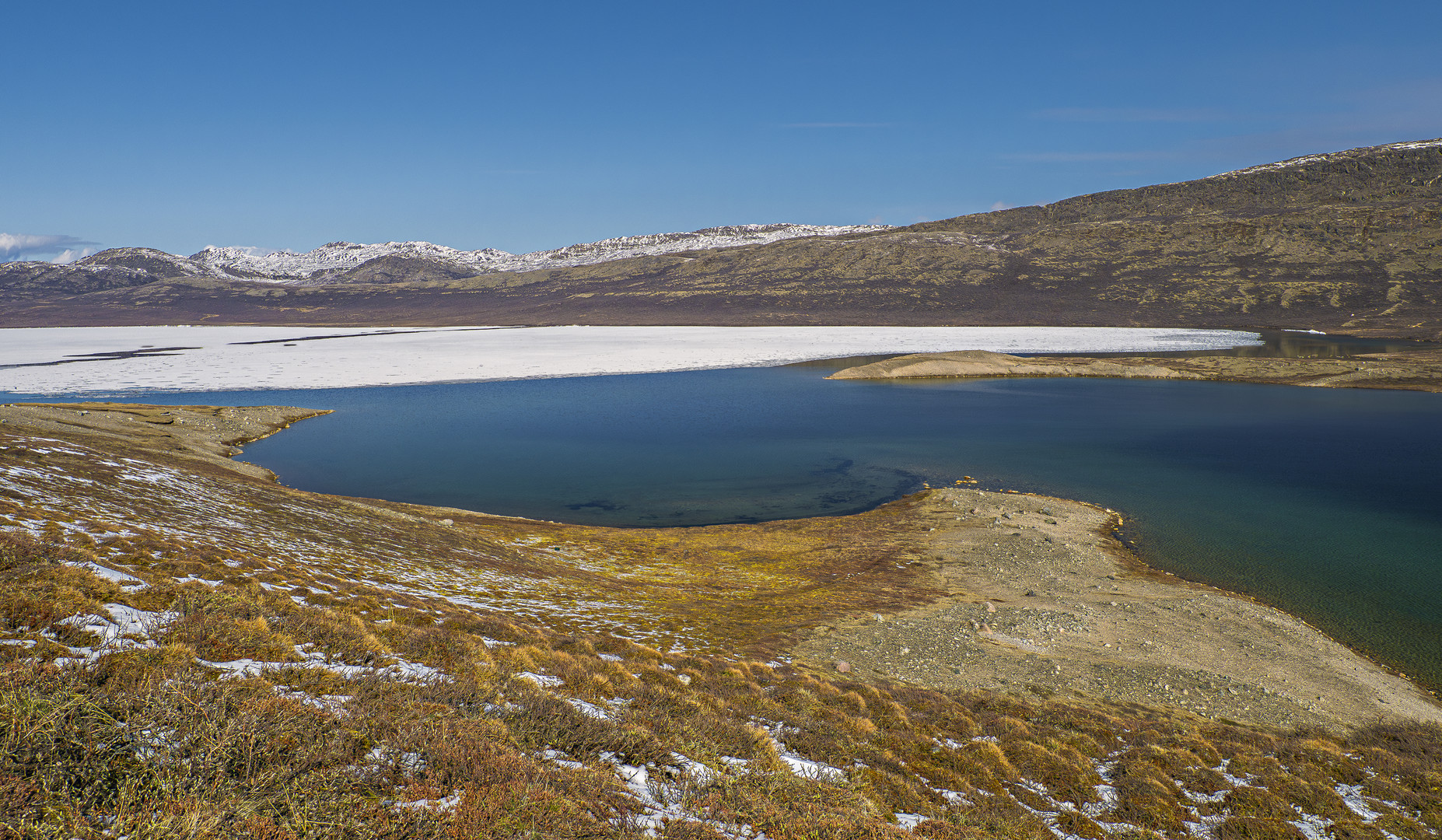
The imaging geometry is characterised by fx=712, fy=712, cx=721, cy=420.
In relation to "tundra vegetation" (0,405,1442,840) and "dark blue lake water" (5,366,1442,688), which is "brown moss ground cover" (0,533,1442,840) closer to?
"tundra vegetation" (0,405,1442,840)

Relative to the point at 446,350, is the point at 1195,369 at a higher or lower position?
lower

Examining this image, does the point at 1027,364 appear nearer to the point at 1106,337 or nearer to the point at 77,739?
the point at 1106,337

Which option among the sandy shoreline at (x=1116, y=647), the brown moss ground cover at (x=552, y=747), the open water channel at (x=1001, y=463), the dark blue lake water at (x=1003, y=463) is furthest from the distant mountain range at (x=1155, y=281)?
the brown moss ground cover at (x=552, y=747)

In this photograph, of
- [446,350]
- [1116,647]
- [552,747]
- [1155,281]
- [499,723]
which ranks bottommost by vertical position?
[1116,647]

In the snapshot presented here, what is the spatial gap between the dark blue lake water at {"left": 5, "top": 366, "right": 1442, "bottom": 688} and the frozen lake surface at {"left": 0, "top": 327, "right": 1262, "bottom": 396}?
10846 millimetres

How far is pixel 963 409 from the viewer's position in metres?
52.8

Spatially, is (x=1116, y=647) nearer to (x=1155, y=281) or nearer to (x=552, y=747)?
(x=552, y=747)

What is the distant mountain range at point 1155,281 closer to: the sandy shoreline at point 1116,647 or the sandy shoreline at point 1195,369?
the sandy shoreline at point 1195,369

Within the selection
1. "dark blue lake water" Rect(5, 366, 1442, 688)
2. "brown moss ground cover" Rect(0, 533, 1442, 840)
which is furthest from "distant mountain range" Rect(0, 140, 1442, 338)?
"brown moss ground cover" Rect(0, 533, 1442, 840)

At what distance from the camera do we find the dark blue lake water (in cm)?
2192

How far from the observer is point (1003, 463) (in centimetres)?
3528

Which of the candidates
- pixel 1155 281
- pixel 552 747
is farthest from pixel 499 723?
pixel 1155 281

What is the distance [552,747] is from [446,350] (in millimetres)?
96923

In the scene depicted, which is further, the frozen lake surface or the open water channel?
the frozen lake surface
